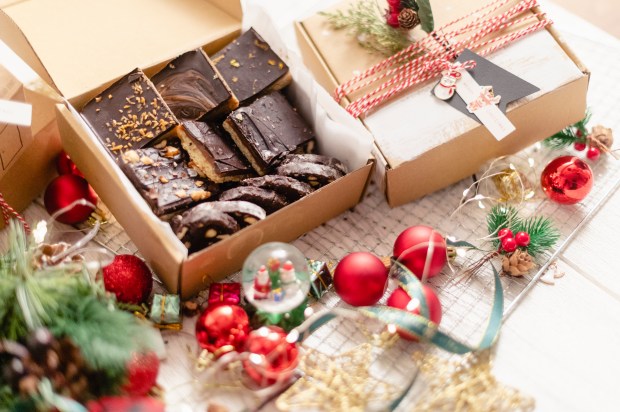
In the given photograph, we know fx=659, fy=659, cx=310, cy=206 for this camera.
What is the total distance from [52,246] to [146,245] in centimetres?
21

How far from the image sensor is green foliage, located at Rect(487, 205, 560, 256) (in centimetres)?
168

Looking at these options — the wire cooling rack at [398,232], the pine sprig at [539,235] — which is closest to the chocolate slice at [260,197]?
→ the wire cooling rack at [398,232]

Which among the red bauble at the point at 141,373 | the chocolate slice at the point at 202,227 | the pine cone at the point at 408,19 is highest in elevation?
the pine cone at the point at 408,19

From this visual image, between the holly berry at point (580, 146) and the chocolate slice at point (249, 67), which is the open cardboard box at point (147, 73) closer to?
the chocolate slice at point (249, 67)

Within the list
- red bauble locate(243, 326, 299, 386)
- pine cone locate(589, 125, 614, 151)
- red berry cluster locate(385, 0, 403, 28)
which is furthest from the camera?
pine cone locate(589, 125, 614, 151)

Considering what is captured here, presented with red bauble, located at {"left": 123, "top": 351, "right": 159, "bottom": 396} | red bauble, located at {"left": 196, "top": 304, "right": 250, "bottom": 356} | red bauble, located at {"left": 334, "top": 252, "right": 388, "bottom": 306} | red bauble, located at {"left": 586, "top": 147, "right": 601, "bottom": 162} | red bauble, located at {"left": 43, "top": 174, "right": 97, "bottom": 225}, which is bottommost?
red bauble, located at {"left": 586, "top": 147, "right": 601, "bottom": 162}

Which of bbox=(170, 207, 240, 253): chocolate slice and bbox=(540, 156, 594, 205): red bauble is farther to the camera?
bbox=(540, 156, 594, 205): red bauble

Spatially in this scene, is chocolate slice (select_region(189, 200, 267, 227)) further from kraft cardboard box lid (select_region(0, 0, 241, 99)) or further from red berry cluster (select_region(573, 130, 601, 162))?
red berry cluster (select_region(573, 130, 601, 162))

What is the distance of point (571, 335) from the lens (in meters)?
1.61

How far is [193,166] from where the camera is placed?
1684mm

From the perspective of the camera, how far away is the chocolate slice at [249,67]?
1.76 m

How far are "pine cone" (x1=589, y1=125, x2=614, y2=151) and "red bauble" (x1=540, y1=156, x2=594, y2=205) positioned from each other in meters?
0.13

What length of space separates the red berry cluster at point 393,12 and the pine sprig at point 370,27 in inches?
0.5

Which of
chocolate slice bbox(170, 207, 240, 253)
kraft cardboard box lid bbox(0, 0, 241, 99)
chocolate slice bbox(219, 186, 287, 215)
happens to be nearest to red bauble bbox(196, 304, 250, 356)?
chocolate slice bbox(170, 207, 240, 253)
